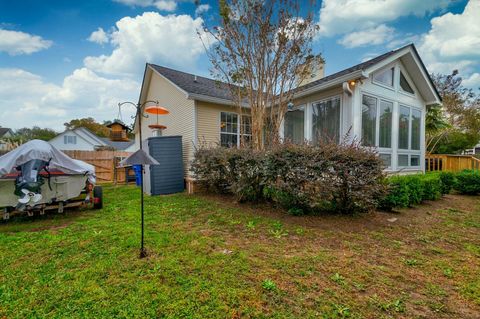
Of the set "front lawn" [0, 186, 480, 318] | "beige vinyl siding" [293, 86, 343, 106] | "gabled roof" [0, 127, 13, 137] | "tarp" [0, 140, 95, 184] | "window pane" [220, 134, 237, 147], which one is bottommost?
"front lawn" [0, 186, 480, 318]

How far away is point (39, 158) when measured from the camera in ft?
13.8

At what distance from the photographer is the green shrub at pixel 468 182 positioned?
24.7ft

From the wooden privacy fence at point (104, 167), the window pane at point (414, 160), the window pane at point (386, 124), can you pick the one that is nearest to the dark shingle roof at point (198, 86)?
the wooden privacy fence at point (104, 167)

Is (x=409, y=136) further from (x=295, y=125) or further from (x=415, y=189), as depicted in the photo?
(x=295, y=125)

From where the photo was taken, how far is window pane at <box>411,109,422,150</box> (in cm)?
888

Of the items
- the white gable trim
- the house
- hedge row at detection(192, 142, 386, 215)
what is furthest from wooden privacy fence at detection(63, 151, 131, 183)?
the white gable trim

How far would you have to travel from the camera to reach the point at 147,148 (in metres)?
7.77

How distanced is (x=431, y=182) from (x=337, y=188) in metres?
4.08

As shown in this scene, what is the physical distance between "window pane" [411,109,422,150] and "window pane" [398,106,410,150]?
20.9 inches

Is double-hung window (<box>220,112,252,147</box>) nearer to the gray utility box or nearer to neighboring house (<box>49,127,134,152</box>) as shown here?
the gray utility box

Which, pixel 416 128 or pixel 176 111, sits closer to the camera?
pixel 416 128

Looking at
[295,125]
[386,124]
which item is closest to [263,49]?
[295,125]

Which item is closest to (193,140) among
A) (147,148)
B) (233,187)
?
(147,148)

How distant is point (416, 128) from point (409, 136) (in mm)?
848
